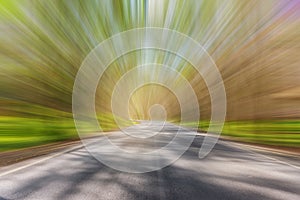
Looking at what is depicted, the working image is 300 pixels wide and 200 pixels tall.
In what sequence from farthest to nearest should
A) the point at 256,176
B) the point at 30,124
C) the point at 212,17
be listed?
the point at 212,17
the point at 30,124
the point at 256,176

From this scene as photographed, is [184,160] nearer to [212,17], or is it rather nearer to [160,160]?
[160,160]

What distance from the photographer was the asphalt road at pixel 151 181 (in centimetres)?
411

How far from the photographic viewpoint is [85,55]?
22047mm

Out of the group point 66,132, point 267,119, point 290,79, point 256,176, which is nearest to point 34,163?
point 256,176

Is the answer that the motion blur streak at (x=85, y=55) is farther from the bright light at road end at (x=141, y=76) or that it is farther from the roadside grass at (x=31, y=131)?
the bright light at road end at (x=141, y=76)

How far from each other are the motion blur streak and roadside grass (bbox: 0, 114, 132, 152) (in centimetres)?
3

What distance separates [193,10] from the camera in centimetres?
3050

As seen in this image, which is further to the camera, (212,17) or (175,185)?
(212,17)

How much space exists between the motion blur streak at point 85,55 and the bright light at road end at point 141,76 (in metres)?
1.56

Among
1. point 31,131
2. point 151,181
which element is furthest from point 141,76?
point 151,181

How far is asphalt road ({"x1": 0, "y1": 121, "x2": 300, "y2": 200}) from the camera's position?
411 cm

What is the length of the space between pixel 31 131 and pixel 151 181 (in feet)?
21.8

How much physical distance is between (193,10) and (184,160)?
2576cm

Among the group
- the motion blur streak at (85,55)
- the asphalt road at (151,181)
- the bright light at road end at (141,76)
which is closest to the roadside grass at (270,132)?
the motion blur streak at (85,55)
